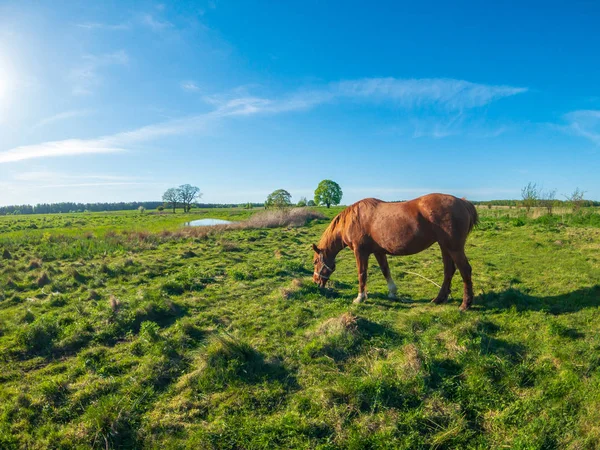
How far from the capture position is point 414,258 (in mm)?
12219

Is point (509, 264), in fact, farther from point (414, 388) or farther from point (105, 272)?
point (105, 272)

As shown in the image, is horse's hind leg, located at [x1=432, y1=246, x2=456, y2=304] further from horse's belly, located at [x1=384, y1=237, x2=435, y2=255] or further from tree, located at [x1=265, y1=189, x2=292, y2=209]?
tree, located at [x1=265, y1=189, x2=292, y2=209]

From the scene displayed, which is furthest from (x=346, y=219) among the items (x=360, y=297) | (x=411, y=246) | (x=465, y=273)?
(x=465, y=273)

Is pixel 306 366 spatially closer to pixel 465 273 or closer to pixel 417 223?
pixel 417 223

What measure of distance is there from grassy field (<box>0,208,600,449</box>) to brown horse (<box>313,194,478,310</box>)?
814mm

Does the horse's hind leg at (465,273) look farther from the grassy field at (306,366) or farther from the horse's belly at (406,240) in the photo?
the horse's belly at (406,240)

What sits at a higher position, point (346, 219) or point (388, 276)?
point (346, 219)

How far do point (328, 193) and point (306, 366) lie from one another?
62059mm

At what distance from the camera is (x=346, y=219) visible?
8.17 m

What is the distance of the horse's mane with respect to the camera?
777 centimetres

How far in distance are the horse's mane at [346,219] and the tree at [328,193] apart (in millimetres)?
56977

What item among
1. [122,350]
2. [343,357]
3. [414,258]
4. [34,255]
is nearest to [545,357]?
[343,357]

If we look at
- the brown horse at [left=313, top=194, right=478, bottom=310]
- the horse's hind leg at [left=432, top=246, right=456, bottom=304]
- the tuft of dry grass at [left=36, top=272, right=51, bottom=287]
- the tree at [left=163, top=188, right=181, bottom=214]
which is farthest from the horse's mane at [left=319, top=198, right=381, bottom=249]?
the tree at [left=163, top=188, right=181, bottom=214]

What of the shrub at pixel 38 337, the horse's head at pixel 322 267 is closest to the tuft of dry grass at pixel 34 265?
the shrub at pixel 38 337
